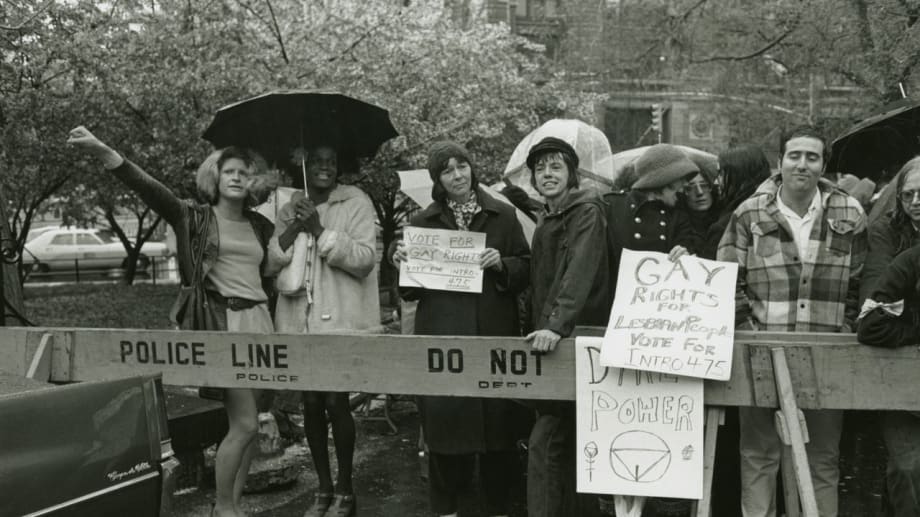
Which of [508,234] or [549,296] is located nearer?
[549,296]

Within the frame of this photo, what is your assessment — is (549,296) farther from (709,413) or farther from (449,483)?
(449,483)

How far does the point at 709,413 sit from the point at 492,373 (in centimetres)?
93

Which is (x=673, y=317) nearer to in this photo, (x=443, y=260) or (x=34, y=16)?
(x=443, y=260)

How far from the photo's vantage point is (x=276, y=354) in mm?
4363

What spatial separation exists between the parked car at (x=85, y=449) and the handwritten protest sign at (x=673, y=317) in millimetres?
1843

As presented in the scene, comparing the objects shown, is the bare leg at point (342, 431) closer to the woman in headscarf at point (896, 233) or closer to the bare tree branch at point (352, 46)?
the woman in headscarf at point (896, 233)

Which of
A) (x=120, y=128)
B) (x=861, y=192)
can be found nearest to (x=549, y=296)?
(x=861, y=192)

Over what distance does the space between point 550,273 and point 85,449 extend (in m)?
2.28

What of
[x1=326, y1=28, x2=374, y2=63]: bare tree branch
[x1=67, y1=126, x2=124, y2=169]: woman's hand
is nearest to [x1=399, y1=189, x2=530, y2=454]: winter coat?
[x1=67, y1=126, x2=124, y2=169]: woman's hand

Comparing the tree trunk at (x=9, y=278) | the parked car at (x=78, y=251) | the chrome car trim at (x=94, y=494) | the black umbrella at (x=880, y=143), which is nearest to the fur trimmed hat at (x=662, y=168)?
the black umbrella at (x=880, y=143)

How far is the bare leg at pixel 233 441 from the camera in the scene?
4898 millimetres

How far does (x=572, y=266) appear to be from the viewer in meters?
4.36

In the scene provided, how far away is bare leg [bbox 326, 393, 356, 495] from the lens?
208 inches

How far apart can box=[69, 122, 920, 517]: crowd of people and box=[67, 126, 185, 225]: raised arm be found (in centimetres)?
1
